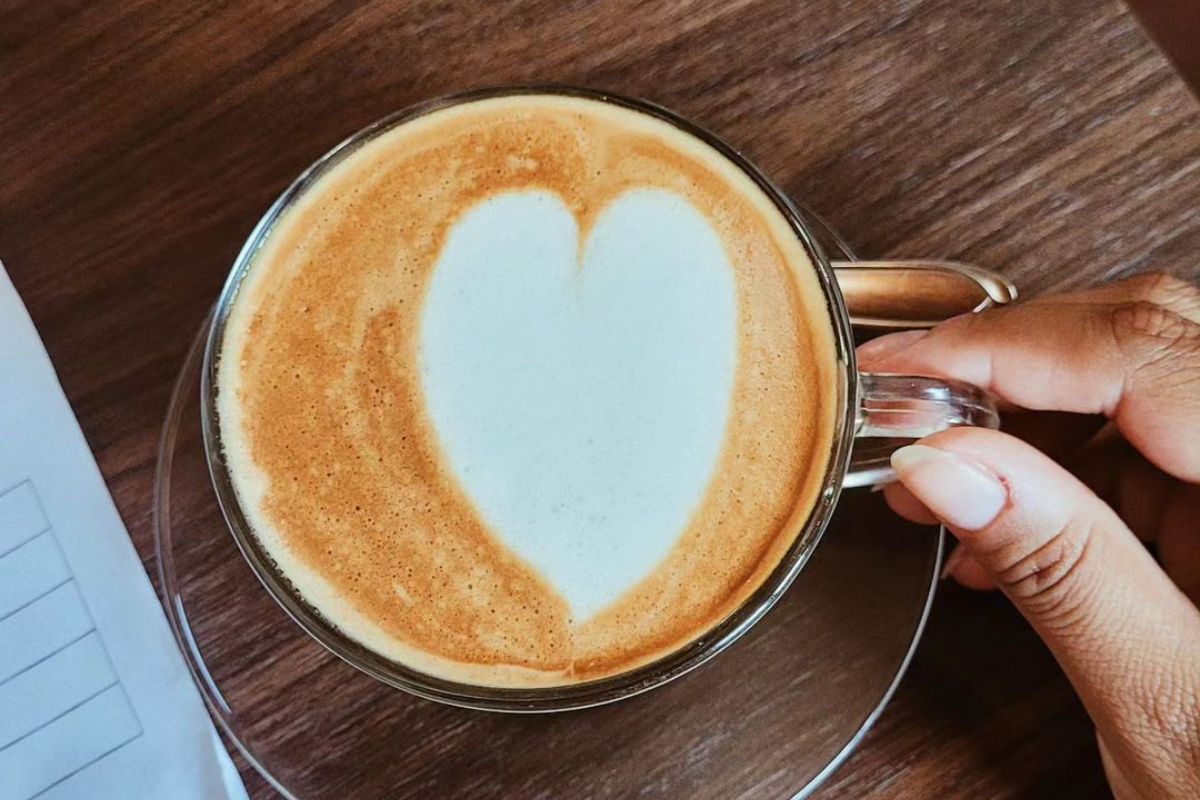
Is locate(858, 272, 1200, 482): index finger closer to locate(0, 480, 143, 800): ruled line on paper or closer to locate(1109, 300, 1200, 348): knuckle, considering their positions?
locate(1109, 300, 1200, 348): knuckle

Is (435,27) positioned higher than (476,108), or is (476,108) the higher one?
(435,27)

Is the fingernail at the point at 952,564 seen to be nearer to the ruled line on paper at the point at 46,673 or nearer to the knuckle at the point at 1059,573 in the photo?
the knuckle at the point at 1059,573

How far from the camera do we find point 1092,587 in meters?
0.54

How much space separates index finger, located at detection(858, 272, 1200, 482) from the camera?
61 cm

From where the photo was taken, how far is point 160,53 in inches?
28.4

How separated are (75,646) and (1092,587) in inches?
23.2

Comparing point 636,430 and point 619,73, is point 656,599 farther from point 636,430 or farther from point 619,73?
point 619,73

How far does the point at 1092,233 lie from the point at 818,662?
0.33 metres

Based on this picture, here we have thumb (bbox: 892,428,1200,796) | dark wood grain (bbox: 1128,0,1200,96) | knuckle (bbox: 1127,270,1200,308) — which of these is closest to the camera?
thumb (bbox: 892,428,1200,796)

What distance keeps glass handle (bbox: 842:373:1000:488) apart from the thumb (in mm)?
24

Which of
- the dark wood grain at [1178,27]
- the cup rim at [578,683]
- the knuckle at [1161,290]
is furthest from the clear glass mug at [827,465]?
the dark wood grain at [1178,27]

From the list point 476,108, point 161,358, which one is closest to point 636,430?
point 476,108

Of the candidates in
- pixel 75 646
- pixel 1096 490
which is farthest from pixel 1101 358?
pixel 75 646

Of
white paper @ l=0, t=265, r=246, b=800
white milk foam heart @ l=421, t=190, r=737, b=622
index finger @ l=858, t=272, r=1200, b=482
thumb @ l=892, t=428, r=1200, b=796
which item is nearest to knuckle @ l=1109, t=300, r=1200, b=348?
index finger @ l=858, t=272, r=1200, b=482
